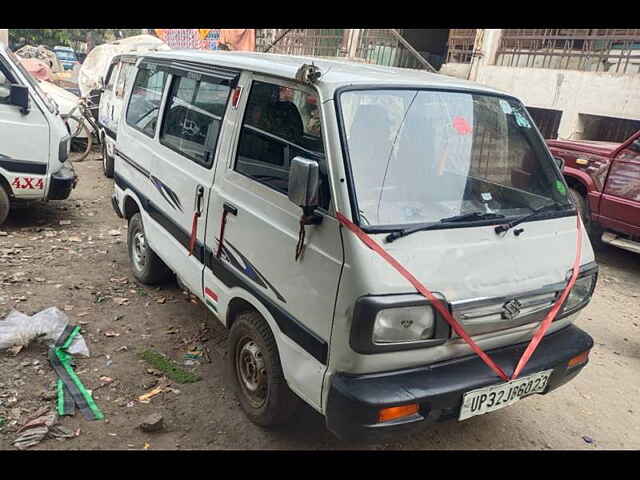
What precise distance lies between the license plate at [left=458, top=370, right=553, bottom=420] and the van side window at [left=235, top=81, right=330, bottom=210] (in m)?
1.11

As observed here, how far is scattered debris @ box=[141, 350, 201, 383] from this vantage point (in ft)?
11.5

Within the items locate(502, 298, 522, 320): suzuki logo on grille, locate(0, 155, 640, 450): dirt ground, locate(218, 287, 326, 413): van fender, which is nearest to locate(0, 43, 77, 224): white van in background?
locate(0, 155, 640, 450): dirt ground

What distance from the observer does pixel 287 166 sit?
2727mm

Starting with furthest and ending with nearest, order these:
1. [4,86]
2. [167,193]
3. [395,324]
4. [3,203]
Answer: [3,203] → [4,86] → [167,193] → [395,324]

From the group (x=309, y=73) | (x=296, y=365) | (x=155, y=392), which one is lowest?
(x=155, y=392)

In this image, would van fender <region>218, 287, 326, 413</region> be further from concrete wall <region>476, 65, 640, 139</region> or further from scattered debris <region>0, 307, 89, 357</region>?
concrete wall <region>476, 65, 640, 139</region>

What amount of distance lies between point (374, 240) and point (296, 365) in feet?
2.47

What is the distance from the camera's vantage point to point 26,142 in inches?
224

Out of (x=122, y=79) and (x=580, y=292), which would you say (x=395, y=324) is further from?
(x=122, y=79)

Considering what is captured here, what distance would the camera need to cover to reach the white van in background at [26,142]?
5551mm

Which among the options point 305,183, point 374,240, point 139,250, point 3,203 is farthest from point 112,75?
point 374,240

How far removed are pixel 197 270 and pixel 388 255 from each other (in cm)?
169

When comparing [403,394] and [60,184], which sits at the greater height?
[403,394]
